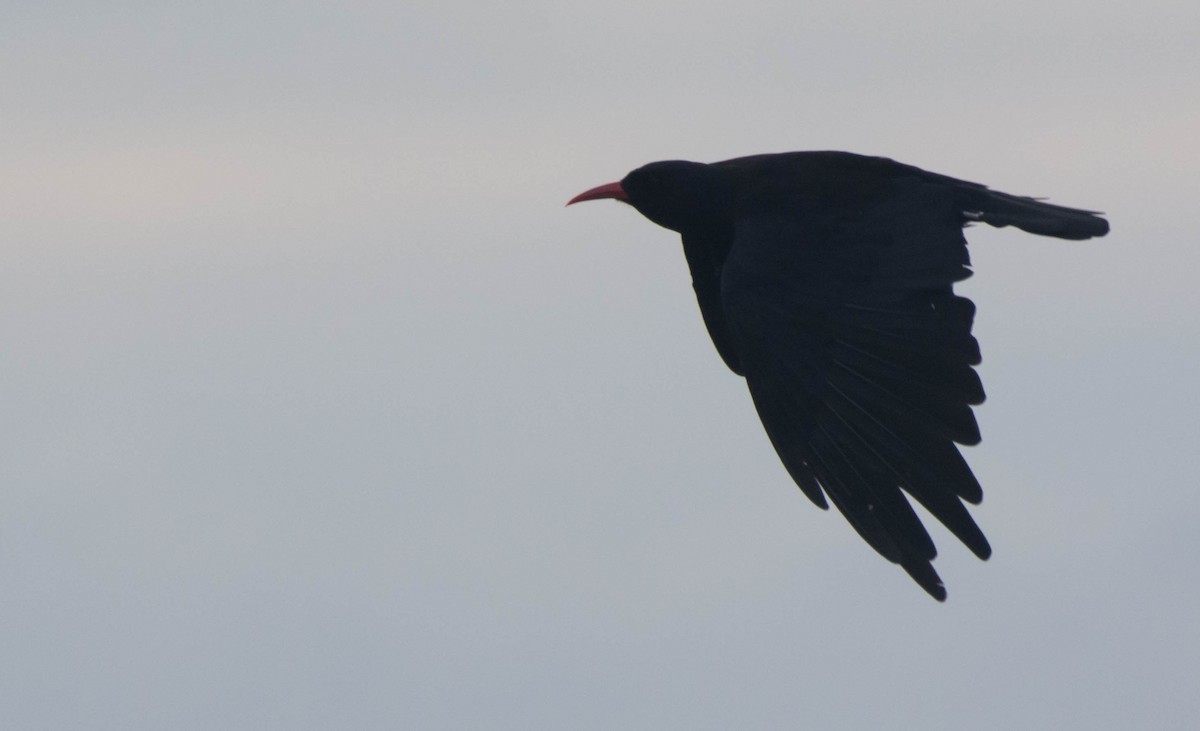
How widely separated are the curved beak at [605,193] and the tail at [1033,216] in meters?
2.43

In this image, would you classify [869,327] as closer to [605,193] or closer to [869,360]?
[869,360]

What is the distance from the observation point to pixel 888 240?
40.3ft

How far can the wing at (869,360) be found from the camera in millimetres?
11133

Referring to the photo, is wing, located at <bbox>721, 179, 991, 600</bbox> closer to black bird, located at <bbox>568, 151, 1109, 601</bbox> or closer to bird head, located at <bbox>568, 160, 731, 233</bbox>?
black bird, located at <bbox>568, 151, 1109, 601</bbox>

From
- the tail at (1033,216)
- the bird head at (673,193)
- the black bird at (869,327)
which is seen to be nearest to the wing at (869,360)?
the black bird at (869,327)

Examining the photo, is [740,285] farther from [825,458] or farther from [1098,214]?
[1098,214]

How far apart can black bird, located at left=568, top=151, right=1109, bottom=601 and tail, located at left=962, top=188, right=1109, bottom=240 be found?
1cm

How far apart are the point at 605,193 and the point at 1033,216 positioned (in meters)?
2.82

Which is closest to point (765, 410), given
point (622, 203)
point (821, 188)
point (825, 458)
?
point (825, 458)

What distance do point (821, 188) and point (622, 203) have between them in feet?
6.22

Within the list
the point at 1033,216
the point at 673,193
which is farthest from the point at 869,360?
the point at 673,193

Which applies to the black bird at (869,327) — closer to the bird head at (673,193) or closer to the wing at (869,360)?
the wing at (869,360)

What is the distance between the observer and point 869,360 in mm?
11648

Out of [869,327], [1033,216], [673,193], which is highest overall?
[673,193]
